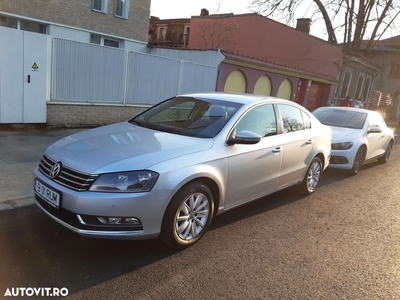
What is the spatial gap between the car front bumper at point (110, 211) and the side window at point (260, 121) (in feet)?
4.88

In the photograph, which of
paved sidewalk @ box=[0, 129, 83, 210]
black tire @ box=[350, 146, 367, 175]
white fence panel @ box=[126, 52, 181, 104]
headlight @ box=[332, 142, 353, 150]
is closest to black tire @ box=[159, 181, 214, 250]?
paved sidewalk @ box=[0, 129, 83, 210]

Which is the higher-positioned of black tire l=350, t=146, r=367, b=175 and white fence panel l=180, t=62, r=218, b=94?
white fence panel l=180, t=62, r=218, b=94

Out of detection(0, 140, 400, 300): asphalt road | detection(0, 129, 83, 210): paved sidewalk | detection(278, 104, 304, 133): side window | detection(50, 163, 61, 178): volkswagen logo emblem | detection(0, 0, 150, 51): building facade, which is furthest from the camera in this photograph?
detection(0, 0, 150, 51): building facade

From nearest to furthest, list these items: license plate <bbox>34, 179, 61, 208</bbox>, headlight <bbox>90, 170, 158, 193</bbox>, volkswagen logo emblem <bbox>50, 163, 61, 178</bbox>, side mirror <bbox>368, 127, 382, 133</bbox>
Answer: headlight <bbox>90, 170, 158, 193</bbox>, license plate <bbox>34, 179, 61, 208</bbox>, volkswagen logo emblem <bbox>50, 163, 61, 178</bbox>, side mirror <bbox>368, 127, 382, 133</bbox>

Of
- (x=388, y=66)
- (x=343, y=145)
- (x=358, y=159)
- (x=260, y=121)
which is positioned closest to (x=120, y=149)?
(x=260, y=121)

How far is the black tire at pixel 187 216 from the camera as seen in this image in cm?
315

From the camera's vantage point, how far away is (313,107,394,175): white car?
7074 mm

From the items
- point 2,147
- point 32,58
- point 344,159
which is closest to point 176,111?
point 2,147

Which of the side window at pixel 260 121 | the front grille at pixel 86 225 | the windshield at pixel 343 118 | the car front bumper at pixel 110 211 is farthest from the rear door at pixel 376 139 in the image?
the front grille at pixel 86 225

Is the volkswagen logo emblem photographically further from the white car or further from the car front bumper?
the white car

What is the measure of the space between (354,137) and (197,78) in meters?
6.13

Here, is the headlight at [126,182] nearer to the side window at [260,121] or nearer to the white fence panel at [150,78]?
the side window at [260,121]

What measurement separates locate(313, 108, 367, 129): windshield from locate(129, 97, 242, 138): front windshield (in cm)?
470

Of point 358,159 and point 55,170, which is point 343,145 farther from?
point 55,170
